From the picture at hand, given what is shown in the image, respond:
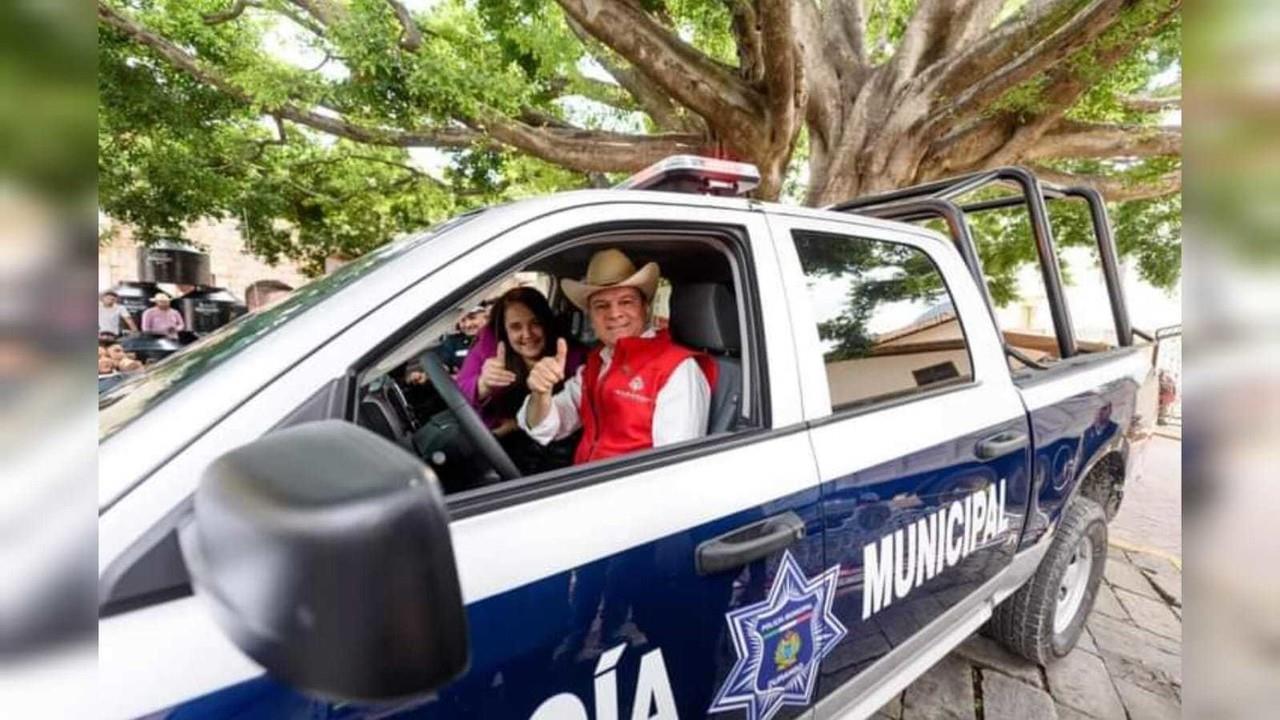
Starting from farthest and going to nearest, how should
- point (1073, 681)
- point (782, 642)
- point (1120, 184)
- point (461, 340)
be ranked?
point (1120, 184)
point (461, 340)
point (1073, 681)
point (782, 642)

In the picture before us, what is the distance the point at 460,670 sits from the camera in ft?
2.09

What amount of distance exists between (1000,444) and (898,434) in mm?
556

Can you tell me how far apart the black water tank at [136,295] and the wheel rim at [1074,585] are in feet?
36.8

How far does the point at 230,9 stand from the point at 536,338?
713cm

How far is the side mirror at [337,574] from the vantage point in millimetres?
578

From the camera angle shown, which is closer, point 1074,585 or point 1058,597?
point 1058,597

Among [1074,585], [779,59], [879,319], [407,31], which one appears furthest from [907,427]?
[407,31]

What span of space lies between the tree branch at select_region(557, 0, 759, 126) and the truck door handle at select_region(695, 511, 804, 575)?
196 inches

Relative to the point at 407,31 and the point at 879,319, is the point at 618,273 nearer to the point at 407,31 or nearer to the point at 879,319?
the point at 879,319

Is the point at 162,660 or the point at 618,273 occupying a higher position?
the point at 618,273

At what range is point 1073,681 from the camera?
275 centimetres

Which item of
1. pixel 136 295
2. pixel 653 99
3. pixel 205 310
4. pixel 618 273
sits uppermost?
pixel 653 99

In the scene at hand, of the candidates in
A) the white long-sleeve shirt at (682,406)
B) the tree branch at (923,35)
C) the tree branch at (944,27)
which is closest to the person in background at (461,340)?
the white long-sleeve shirt at (682,406)

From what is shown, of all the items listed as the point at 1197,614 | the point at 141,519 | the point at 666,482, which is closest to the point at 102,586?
the point at 141,519
